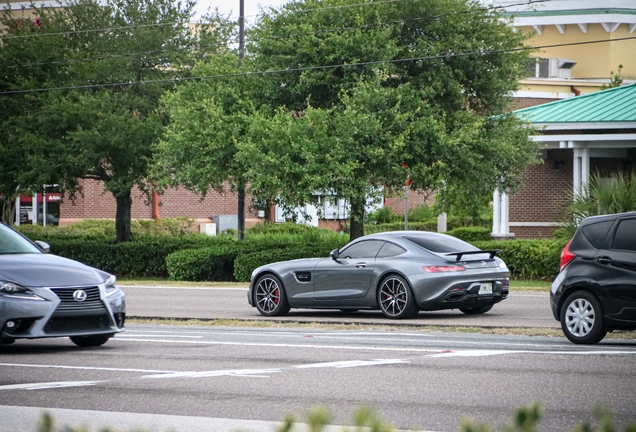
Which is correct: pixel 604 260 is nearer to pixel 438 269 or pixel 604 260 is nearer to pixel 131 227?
pixel 438 269

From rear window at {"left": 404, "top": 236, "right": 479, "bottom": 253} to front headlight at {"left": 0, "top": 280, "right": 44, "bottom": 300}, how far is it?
713cm

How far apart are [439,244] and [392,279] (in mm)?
1036

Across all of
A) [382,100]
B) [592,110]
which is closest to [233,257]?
[382,100]

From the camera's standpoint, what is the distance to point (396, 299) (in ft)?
53.9

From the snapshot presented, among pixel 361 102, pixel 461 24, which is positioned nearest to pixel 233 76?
pixel 361 102

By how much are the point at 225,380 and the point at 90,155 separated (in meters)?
21.9

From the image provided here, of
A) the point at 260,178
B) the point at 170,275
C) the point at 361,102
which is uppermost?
the point at 361,102

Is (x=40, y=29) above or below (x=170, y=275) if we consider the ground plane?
above

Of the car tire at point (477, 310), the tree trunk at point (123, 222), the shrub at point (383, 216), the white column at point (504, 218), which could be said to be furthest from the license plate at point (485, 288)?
the shrub at point (383, 216)

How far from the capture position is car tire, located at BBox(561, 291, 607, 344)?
1223 cm

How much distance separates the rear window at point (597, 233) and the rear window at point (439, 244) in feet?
13.7

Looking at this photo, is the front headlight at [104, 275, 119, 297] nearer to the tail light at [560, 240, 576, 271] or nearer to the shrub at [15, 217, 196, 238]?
the tail light at [560, 240, 576, 271]

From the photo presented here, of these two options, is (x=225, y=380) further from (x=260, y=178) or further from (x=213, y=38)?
(x=213, y=38)

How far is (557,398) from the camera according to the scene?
8.41 m
